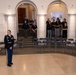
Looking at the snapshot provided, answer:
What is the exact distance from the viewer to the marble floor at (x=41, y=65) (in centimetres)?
917

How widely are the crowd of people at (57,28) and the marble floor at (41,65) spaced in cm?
391

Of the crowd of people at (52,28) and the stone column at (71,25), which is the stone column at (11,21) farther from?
A: the stone column at (71,25)

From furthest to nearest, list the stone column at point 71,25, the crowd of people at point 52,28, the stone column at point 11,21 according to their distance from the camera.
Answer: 1. the crowd of people at point 52,28
2. the stone column at point 71,25
3. the stone column at point 11,21

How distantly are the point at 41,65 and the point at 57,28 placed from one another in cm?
754

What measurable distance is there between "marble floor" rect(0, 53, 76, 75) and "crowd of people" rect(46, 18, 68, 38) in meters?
3.91

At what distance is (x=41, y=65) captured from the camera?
34.0ft

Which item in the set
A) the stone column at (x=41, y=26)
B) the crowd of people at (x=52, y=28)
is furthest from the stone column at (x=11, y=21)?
the stone column at (x=41, y=26)

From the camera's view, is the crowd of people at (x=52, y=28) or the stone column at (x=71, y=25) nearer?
the stone column at (x=71, y=25)

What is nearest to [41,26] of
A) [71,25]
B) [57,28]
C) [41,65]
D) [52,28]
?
[52,28]

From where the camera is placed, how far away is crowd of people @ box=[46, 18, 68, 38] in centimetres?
1633

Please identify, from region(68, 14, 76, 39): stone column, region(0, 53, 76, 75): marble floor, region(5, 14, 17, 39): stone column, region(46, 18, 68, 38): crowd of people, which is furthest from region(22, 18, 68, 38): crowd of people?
region(0, 53, 76, 75): marble floor

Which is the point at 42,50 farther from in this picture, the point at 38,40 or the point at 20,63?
the point at 20,63

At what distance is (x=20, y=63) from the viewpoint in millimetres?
10820

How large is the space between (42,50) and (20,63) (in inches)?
147
